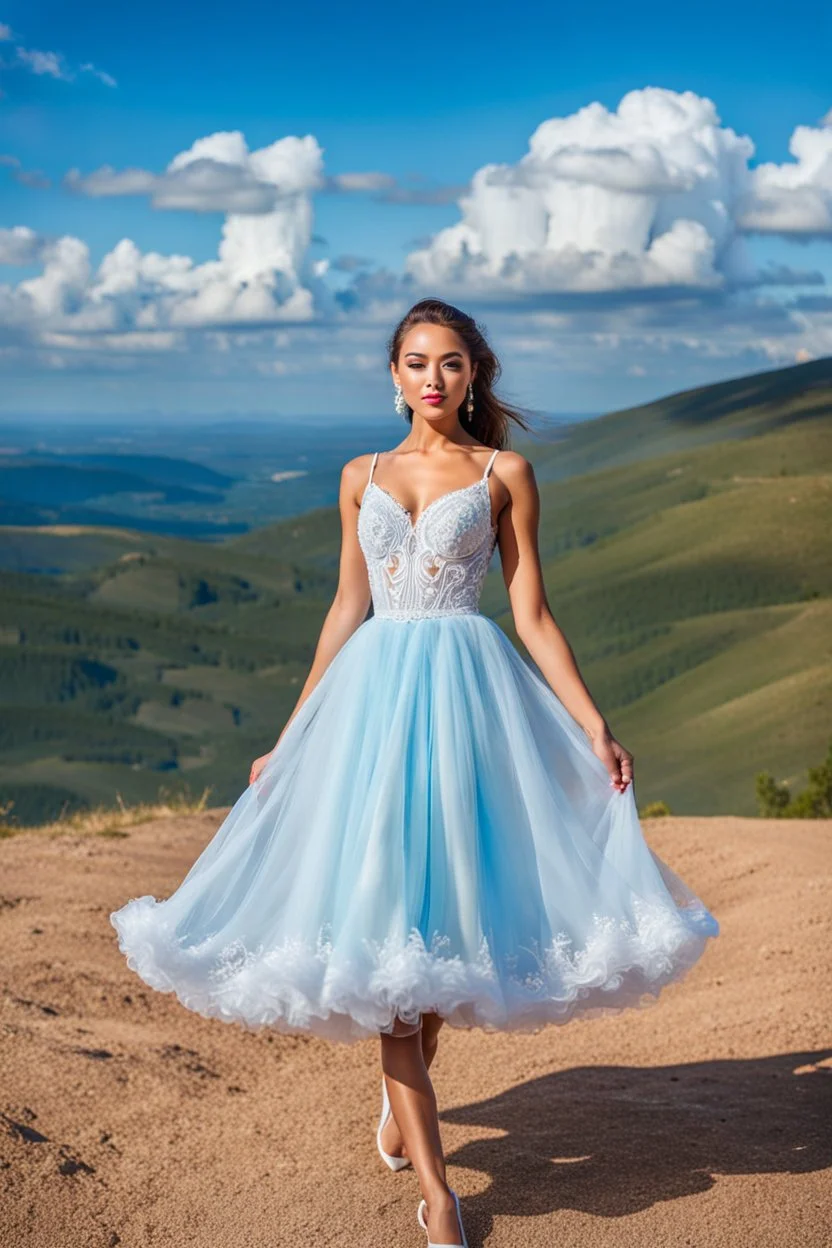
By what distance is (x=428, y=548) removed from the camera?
14.3ft

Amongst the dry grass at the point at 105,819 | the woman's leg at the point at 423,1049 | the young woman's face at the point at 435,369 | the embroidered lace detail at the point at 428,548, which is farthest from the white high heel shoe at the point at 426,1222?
the dry grass at the point at 105,819

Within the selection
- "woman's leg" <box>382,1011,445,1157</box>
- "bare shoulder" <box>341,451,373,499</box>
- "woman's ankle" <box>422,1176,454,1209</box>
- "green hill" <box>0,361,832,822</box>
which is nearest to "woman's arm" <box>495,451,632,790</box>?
"bare shoulder" <box>341,451,373,499</box>

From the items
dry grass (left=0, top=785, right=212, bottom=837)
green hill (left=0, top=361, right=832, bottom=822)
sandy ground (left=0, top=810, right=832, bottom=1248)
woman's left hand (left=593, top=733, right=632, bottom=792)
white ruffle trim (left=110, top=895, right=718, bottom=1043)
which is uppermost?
woman's left hand (left=593, top=733, right=632, bottom=792)

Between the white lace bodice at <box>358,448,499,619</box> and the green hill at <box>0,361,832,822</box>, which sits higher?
the white lace bodice at <box>358,448,499,619</box>

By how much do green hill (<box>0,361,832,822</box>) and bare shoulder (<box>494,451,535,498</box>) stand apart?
77732 mm

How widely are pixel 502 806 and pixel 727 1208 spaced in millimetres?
1620

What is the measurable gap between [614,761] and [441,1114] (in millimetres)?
2154

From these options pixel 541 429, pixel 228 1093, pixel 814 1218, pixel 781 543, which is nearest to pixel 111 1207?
pixel 228 1093

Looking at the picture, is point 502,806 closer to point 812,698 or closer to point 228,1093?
point 228,1093

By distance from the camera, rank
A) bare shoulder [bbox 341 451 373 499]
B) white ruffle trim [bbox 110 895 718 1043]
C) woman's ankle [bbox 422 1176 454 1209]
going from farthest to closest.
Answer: bare shoulder [bbox 341 451 373 499]
woman's ankle [bbox 422 1176 454 1209]
white ruffle trim [bbox 110 895 718 1043]

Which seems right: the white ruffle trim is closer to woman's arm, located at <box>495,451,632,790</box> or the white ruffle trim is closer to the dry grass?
woman's arm, located at <box>495,451,632,790</box>

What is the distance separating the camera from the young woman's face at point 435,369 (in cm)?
445

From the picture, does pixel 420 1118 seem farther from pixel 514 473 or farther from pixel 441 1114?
pixel 514 473

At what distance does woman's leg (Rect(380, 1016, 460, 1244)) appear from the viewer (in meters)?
4.07
